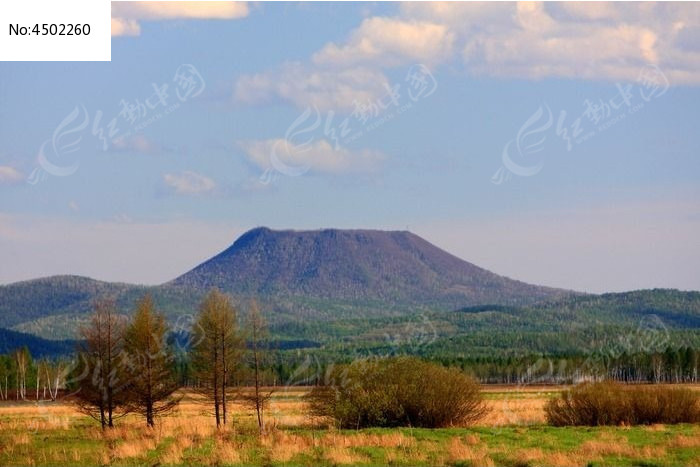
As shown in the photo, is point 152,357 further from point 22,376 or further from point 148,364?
point 22,376

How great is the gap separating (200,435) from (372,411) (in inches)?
266

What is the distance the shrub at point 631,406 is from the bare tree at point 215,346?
1261 centimetres

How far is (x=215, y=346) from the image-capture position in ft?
133

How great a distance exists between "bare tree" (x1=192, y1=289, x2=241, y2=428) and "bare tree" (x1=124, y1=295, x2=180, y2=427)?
3.76ft

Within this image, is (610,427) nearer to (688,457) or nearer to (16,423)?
(688,457)

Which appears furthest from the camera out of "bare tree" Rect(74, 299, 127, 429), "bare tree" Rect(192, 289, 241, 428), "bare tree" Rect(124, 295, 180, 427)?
"bare tree" Rect(192, 289, 241, 428)

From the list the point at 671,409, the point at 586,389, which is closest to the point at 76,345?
the point at 586,389

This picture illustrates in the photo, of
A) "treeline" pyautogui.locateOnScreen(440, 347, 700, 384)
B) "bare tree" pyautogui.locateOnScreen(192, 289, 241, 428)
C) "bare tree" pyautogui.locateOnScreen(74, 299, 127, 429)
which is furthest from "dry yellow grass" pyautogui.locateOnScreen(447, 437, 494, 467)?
"treeline" pyautogui.locateOnScreen(440, 347, 700, 384)

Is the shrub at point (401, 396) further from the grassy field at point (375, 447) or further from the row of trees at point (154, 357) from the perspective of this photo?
the row of trees at point (154, 357)

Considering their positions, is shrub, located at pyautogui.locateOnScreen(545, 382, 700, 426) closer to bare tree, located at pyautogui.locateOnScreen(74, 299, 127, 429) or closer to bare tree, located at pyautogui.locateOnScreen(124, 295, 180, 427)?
bare tree, located at pyautogui.locateOnScreen(124, 295, 180, 427)

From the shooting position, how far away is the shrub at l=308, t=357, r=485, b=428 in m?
36.7

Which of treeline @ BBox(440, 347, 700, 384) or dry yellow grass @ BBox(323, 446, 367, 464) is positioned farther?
treeline @ BBox(440, 347, 700, 384)

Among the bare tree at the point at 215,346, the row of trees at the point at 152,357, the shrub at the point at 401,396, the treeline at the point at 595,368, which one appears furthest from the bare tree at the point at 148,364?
the treeline at the point at 595,368

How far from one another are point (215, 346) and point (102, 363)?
411cm
